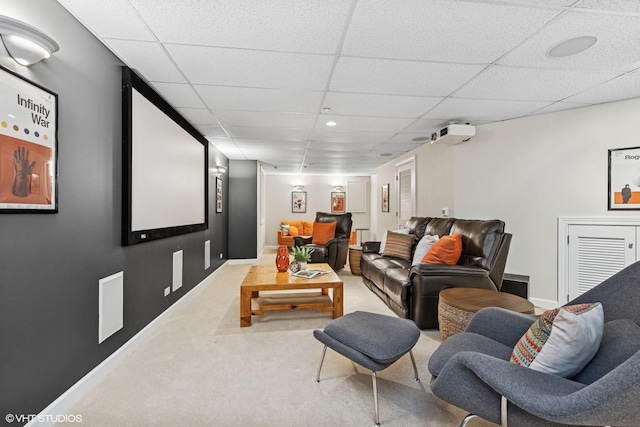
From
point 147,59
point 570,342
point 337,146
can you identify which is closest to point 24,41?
point 147,59

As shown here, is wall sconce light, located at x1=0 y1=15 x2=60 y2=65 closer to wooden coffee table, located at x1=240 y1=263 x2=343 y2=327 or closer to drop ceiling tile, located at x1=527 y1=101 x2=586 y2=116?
wooden coffee table, located at x1=240 y1=263 x2=343 y2=327

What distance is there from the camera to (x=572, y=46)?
1.97m

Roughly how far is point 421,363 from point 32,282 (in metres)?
2.52

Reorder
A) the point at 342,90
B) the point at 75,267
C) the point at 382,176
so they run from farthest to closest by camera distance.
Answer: the point at 382,176
the point at 342,90
the point at 75,267

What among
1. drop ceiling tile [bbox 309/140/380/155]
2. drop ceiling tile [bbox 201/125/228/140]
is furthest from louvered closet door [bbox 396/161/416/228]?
drop ceiling tile [bbox 201/125/228/140]

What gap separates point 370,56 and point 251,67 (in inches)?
37.4

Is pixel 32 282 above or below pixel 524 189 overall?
below

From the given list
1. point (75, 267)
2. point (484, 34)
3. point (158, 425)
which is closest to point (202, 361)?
point (158, 425)

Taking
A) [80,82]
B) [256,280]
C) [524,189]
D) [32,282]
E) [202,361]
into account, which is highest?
[80,82]

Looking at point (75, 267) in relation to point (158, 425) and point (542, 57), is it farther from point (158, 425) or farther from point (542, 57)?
point (542, 57)

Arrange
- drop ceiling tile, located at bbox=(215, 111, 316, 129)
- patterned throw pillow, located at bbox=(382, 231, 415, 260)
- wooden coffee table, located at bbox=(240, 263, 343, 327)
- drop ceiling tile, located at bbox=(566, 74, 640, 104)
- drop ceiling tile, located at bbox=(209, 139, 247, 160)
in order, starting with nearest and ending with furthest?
1. drop ceiling tile, located at bbox=(566, 74, 640, 104)
2. wooden coffee table, located at bbox=(240, 263, 343, 327)
3. drop ceiling tile, located at bbox=(215, 111, 316, 129)
4. patterned throw pillow, located at bbox=(382, 231, 415, 260)
5. drop ceiling tile, located at bbox=(209, 139, 247, 160)

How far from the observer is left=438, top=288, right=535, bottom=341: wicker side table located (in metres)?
2.14

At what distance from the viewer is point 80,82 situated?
5.83ft

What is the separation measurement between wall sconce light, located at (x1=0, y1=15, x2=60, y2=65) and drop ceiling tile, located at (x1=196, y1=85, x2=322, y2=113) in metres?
1.36
